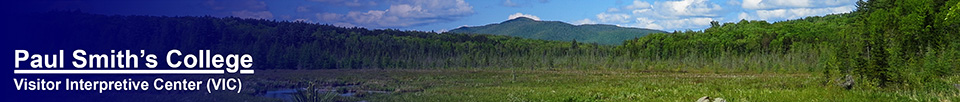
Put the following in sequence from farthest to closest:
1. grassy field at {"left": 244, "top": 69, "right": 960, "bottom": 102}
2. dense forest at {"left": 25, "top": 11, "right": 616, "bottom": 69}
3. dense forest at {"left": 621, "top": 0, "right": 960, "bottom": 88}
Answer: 1. dense forest at {"left": 25, "top": 11, "right": 616, "bottom": 69}
2. dense forest at {"left": 621, "top": 0, "right": 960, "bottom": 88}
3. grassy field at {"left": 244, "top": 69, "right": 960, "bottom": 102}

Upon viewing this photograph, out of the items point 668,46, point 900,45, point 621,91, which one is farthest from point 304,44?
point 621,91

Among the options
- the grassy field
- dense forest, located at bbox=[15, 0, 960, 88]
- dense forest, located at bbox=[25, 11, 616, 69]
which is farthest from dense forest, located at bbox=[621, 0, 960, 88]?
dense forest, located at bbox=[25, 11, 616, 69]

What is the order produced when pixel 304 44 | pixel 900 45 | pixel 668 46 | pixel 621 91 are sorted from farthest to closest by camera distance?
pixel 304 44
pixel 668 46
pixel 900 45
pixel 621 91

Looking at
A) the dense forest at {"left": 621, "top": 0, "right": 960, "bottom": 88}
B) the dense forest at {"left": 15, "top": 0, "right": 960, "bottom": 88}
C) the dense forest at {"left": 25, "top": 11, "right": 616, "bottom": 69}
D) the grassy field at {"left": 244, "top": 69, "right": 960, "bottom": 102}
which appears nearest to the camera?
the grassy field at {"left": 244, "top": 69, "right": 960, "bottom": 102}

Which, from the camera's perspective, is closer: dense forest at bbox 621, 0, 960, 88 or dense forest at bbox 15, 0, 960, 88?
dense forest at bbox 621, 0, 960, 88

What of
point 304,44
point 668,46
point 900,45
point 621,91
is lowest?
point 621,91

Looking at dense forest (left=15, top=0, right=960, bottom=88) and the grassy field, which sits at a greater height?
dense forest (left=15, top=0, right=960, bottom=88)

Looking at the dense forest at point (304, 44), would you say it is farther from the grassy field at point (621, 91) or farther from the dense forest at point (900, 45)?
the dense forest at point (900, 45)

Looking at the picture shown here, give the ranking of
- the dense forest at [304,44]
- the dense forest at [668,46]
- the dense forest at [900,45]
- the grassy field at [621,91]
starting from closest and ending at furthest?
the grassy field at [621,91], the dense forest at [900,45], the dense forest at [668,46], the dense forest at [304,44]

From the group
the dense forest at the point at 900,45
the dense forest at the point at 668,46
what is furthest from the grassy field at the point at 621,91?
the dense forest at the point at 668,46

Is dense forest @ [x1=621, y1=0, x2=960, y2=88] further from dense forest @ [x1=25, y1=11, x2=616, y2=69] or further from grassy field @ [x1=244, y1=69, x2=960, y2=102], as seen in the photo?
dense forest @ [x1=25, y1=11, x2=616, y2=69]

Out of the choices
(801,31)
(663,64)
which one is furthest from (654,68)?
(801,31)

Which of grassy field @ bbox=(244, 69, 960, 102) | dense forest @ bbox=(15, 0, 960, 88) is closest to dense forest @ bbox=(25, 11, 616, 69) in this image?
dense forest @ bbox=(15, 0, 960, 88)

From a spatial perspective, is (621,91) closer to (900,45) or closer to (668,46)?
(900,45)
